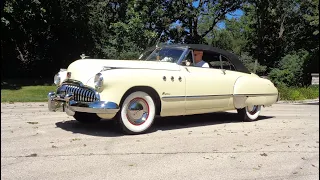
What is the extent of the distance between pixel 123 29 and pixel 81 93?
701 inches

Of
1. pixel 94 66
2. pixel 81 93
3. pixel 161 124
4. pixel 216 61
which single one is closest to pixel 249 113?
pixel 216 61

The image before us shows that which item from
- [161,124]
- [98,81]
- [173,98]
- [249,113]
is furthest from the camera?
[249,113]

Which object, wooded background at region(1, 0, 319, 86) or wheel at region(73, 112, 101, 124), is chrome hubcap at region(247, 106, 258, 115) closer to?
wheel at region(73, 112, 101, 124)

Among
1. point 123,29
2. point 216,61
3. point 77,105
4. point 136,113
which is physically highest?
point 123,29

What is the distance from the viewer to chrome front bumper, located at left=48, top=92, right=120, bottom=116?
583cm

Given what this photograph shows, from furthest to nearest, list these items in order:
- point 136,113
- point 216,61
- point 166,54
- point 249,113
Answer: point 249,113 < point 216,61 < point 166,54 < point 136,113

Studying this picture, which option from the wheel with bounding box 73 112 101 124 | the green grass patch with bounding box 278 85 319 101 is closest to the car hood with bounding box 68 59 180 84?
the wheel with bounding box 73 112 101 124

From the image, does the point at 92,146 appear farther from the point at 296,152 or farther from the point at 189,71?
the point at 296,152

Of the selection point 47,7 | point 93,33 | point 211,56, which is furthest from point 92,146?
point 93,33

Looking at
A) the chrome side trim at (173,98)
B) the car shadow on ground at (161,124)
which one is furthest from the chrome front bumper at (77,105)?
the chrome side trim at (173,98)

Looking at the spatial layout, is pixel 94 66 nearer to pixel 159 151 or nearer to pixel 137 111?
pixel 137 111

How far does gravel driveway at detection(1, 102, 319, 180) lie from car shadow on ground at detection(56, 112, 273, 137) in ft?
0.06

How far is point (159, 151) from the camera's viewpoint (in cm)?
526

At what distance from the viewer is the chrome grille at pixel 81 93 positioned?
599 centimetres
